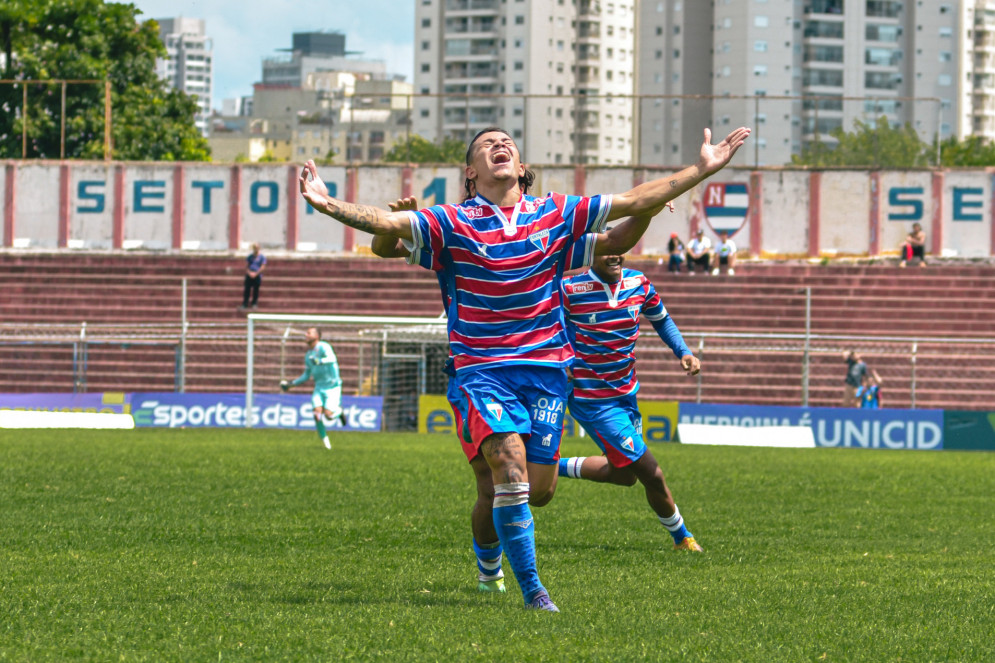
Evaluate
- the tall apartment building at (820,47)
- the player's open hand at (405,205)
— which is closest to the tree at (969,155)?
the tall apartment building at (820,47)

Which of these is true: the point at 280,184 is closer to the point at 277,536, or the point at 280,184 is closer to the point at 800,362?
the point at 800,362

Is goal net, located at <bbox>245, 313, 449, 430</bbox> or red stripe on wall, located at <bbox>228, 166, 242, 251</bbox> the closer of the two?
goal net, located at <bbox>245, 313, 449, 430</bbox>

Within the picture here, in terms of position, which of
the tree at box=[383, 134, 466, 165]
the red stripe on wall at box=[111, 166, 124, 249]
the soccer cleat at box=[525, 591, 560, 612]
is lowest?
A: the soccer cleat at box=[525, 591, 560, 612]

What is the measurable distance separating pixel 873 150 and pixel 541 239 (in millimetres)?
37868

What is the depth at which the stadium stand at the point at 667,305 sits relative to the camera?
28.9m

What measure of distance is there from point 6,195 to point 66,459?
99.9 ft

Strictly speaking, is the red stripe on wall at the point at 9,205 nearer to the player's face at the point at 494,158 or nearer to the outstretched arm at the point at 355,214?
the outstretched arm at the point at 355,214

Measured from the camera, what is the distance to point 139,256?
41281mm

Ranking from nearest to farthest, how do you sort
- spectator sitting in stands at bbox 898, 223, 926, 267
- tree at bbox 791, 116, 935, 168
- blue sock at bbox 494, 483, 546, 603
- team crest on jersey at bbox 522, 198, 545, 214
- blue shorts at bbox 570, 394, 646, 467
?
blue sock at bbox 494, 483, 546, 603, team crest on jersey at bbox 522, 198, 545, 214, blue shorts at bbox 570, 394, 646, 467, spectator sitting in stands at bbox 898, 223, 926, 267, tree at bbox 791, 116, 935, 168

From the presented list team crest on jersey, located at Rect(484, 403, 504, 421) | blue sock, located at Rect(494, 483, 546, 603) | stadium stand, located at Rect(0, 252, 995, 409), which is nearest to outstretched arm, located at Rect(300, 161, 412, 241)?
team crest on jersey, located at Rect(484, 403, 504, 421)

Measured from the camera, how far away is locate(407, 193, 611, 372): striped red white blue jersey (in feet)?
20.5

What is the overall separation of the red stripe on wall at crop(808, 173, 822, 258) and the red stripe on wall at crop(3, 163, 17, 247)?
81.8 feet

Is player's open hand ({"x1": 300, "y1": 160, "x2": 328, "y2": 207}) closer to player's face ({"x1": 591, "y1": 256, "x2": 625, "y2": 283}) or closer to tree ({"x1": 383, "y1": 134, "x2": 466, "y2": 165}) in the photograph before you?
player's face ({"x1": 591, "y1": 256, "x2": 625, "y2": 283})

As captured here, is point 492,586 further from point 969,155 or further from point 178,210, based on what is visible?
point 969,155
